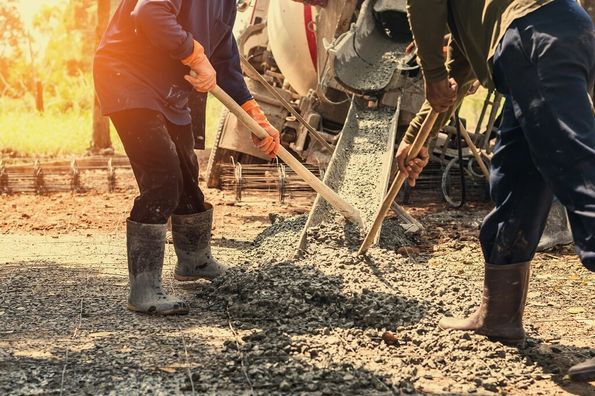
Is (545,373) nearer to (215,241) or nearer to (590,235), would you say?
(590,235)

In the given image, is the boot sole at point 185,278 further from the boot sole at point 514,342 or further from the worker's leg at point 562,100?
the worker's leg at point 562,100

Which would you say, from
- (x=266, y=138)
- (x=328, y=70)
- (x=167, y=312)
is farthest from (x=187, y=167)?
(x=328, y=70)

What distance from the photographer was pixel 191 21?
4.54 m

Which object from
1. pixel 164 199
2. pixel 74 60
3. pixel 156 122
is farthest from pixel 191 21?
pixel 74 60

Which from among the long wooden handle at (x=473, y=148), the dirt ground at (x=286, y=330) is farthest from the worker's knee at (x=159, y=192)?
the long wooden handle at (x=473, y=148)

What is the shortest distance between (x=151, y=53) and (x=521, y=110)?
1.91m

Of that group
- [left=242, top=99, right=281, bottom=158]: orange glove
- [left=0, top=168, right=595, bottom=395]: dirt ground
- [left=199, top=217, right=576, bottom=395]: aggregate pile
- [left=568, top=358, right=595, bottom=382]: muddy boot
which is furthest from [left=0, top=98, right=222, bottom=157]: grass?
[left=568, top=358, right=595, bottom=382]: muddy boot

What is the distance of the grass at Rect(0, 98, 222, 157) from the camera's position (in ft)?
45.8

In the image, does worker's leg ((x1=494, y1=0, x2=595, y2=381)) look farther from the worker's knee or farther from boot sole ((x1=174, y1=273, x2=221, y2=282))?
boot sole ((x1=174, y1=273, x2=221, y2=282))

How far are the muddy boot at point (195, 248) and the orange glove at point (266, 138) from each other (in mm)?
492

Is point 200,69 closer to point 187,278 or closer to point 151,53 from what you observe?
point 151,53

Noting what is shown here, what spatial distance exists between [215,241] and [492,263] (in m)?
3.49

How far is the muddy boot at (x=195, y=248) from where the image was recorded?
204 inches

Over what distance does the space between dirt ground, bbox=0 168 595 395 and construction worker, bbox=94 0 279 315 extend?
28cm
